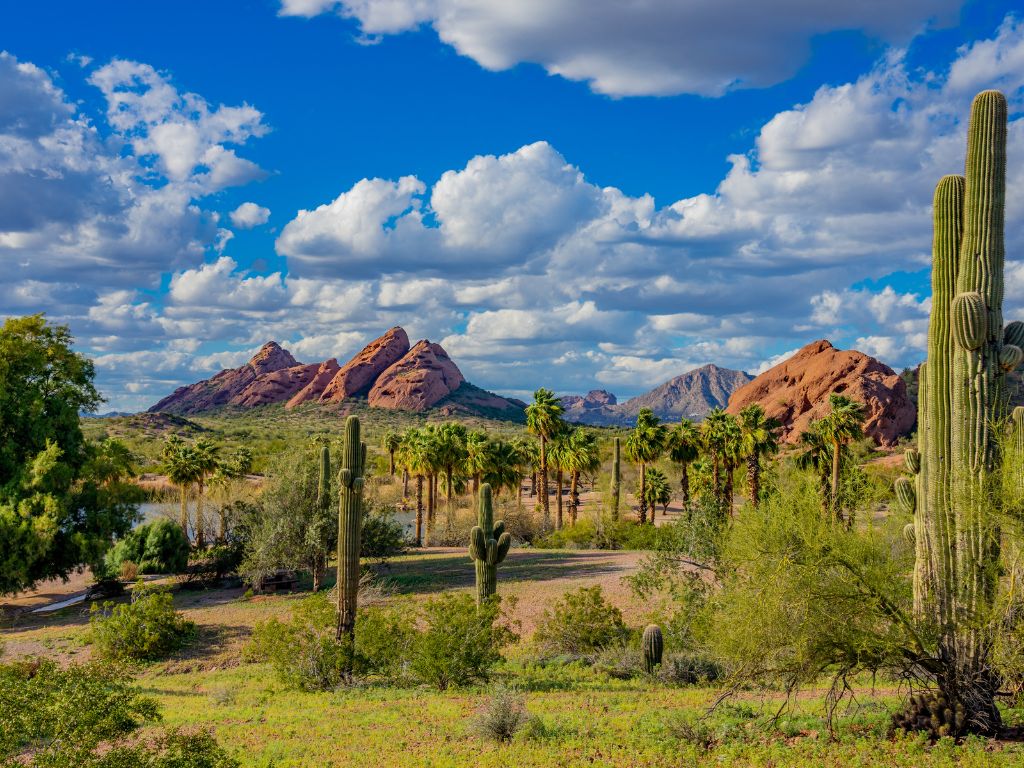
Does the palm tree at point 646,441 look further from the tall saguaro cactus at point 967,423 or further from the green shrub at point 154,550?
the tall saguaro cactus at point 967,423

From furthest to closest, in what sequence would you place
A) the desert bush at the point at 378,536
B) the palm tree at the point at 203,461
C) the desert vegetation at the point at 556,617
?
the palm tree at the point at 203,461
the desert bush at the point at 378,536
the desert vegetation at the point at 556,617

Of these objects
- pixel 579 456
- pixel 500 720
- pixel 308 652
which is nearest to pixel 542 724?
pixel 500 720

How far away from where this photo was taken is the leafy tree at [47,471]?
2961 centimetres

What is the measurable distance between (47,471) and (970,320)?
31.6m

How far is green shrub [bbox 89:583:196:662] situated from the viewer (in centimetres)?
2538

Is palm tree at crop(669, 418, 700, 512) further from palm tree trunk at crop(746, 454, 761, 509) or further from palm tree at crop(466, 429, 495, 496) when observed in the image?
palm tree at crop(466, 429, 495, 496)

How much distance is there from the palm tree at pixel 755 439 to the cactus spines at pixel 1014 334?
3266cm

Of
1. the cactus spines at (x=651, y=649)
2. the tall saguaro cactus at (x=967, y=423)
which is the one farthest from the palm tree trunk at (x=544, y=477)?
the tall saguaro cactus at (x=967, y=423)

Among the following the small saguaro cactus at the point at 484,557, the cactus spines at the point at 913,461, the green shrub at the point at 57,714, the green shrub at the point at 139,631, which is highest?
the cactus spines at the point at 913,461

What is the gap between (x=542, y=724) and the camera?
14109 mm

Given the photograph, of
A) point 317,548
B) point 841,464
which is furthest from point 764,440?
point 317,548

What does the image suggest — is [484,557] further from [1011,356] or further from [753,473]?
[753,473]

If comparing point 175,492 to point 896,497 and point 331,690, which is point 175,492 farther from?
point 896,497

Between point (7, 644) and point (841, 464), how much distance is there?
40.3m
